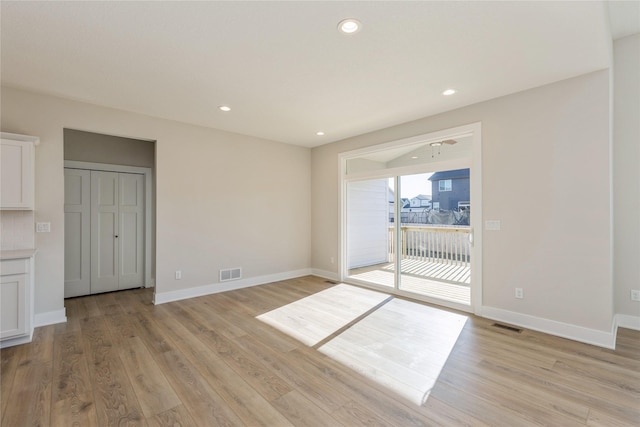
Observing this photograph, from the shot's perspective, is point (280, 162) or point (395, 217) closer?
point (395, 217)

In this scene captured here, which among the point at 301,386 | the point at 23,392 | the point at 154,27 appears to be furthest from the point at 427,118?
the point at 23,392

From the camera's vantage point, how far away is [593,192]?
9.50 ft

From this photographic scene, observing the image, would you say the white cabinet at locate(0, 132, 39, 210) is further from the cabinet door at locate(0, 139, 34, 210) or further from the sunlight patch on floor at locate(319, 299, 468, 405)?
the sunlight patch on floor at locate(319, 299, 468, 405)

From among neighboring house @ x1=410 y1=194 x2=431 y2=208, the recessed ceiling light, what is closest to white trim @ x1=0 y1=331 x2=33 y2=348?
the recessed ceiling light

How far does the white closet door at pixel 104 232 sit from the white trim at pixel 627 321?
7.23 meters

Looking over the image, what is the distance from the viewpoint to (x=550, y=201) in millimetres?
3143

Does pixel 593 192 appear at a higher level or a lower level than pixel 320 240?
higher

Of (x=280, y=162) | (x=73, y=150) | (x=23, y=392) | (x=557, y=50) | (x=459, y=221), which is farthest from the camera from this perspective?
(x=280, y=162)

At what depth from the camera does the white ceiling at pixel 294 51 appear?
202 centimetres

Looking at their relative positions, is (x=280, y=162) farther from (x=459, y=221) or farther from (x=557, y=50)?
(x=557, y=50)

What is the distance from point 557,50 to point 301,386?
11.8 ft

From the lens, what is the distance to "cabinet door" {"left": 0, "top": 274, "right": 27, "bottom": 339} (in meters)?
2.77

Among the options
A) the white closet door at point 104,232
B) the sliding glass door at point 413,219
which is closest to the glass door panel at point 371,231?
the sliding glass door at point 413,219

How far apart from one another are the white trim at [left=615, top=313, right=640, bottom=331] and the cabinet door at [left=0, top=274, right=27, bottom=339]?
643 cm
